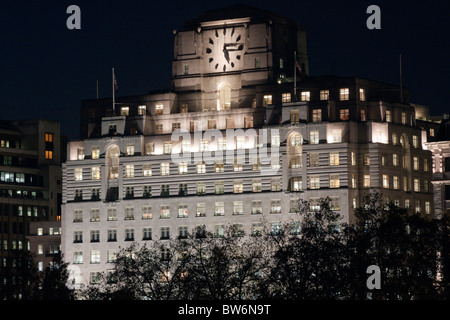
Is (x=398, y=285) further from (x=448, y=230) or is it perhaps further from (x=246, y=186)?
(x=246, y=186)

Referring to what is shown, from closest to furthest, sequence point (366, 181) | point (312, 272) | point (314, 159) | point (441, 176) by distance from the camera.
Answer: point (312, 272)
point (441, 176)
point (314, 159)
point (366, 181)

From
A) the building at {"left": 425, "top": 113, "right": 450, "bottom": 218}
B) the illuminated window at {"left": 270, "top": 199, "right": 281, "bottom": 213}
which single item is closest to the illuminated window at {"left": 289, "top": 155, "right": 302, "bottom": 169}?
the illuminated window at {"left": 270, "top": 199, "right": 281, "bottom": 213}

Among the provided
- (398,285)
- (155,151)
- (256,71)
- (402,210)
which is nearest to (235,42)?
(256,71)

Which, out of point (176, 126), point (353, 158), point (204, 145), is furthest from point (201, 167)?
point (353, 158)

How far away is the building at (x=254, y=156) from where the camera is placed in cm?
18400

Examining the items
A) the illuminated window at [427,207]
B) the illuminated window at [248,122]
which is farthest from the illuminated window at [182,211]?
the illuminated window at [427,207]

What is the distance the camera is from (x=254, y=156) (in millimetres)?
188000

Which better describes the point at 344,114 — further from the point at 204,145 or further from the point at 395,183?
the point at 204,145

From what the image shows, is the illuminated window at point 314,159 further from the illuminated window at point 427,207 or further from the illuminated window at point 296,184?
the illuminated window at point 427,207

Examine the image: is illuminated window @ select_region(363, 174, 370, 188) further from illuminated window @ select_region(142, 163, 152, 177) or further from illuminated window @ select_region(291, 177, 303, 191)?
illuminated window @ select_region(142, 163, 152, 177)

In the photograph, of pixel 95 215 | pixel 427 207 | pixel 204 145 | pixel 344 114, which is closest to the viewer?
pixel 344 114

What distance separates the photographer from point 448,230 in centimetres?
12838

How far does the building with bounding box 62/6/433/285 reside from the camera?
184000 millimetres

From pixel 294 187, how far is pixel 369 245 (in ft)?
194
